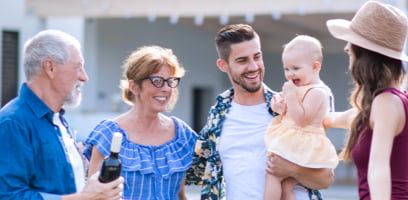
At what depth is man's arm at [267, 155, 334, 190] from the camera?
3418 millimetres

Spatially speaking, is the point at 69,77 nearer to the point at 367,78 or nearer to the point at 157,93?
the point at 157,93

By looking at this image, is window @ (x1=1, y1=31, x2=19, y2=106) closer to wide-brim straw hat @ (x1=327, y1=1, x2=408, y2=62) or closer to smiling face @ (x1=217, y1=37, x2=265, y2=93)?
smiling face @ (x1=217, y1=37, x2=265, y2=93)

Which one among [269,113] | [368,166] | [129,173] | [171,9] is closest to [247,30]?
[269,113]

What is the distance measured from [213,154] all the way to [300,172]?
47 centimetres

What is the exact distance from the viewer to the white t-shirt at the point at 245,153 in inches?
140

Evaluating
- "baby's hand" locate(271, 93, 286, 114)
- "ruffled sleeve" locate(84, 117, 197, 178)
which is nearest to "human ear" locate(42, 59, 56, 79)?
"ruffled sleeve" locate(84, 117, 197, 178)

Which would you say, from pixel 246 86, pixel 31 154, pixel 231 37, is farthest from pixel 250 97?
pixel 31 154

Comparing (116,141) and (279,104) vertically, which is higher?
(279,104)

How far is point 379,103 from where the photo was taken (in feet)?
8.97

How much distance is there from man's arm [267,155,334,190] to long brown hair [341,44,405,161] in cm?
58

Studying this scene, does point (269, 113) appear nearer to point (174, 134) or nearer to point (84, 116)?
point (174, 134)

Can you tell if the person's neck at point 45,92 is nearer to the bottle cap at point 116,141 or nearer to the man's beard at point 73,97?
the man's beard at point 73,97

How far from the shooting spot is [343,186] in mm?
14055

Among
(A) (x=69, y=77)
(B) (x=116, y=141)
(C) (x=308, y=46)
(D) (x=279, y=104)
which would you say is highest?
(C) (x=308, y=46)
